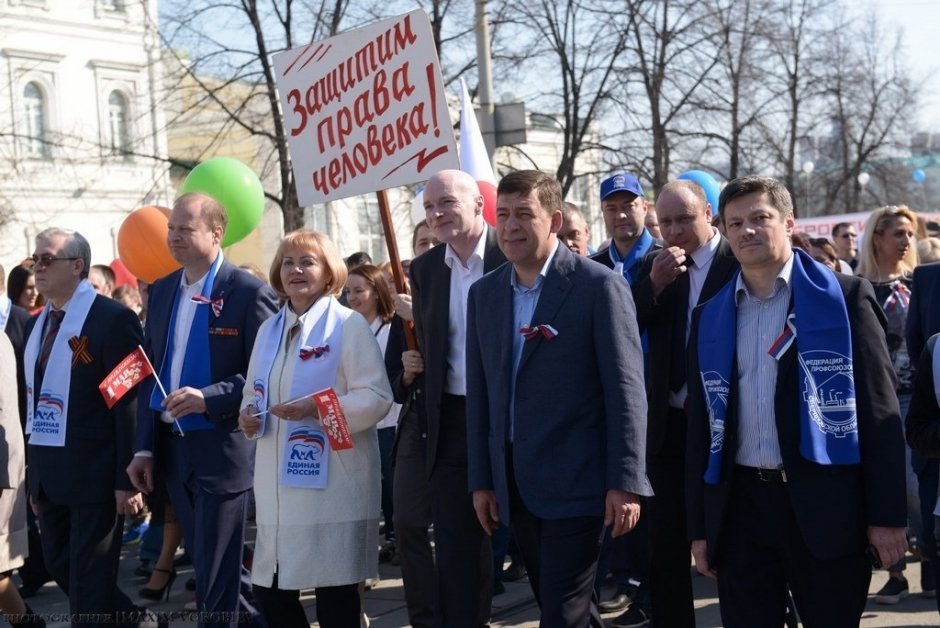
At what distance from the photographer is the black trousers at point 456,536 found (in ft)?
17.3

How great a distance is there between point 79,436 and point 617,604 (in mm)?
3046

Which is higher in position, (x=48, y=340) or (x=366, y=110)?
(x=366, y=110)

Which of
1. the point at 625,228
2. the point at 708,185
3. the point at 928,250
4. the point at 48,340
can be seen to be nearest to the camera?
the point at 48,340

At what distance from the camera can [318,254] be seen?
5.70 metres

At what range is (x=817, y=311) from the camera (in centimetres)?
409

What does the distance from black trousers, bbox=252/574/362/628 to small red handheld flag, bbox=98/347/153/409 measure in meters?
1.10

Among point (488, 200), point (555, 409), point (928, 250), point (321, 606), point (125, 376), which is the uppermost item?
point (488, 200)

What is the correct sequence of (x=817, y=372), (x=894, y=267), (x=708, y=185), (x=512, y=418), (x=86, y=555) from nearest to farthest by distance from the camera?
1. (x=817, y=372)
2. (x=512, y=418)
3. (x=86, y=555)
4. (x=894, y=267)
5. (x=708, y=185)

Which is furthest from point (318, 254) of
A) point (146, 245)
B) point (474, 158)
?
point (146, 245)

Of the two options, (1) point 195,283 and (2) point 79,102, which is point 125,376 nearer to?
(1) point 195,283

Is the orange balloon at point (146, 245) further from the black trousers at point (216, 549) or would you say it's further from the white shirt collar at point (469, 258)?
the white shirt collar at point (469, 258)

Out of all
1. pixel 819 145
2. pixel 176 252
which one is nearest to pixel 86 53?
pixel 819 145

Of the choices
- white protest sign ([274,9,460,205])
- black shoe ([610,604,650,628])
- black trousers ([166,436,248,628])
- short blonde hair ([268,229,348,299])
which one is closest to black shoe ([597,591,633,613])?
black shoe ([610,604,650,628])

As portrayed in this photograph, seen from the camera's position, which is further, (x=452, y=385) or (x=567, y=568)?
(x=452, y=385)
